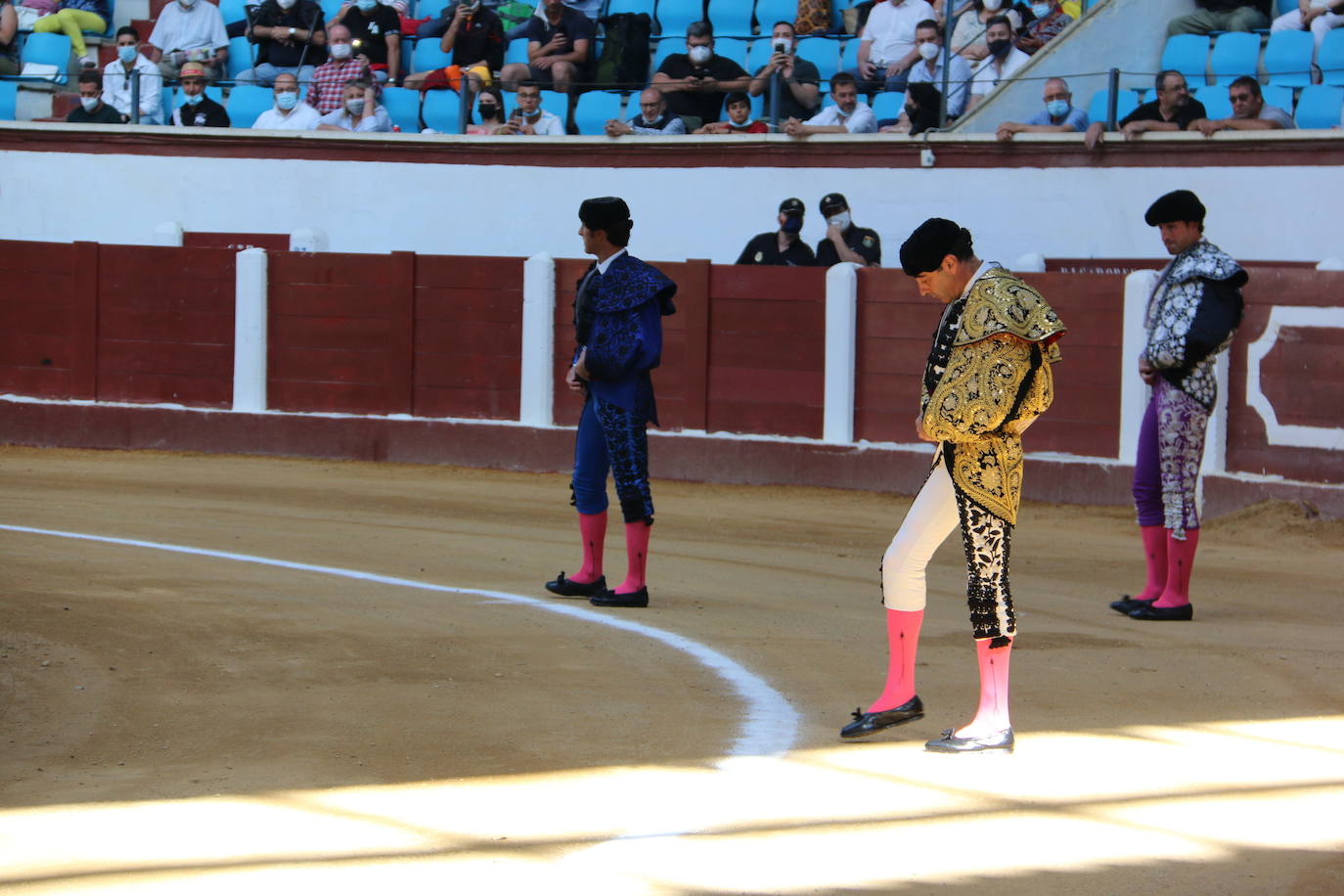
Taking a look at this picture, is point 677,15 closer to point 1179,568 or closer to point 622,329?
point 622,329

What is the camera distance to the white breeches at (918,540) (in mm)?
4746

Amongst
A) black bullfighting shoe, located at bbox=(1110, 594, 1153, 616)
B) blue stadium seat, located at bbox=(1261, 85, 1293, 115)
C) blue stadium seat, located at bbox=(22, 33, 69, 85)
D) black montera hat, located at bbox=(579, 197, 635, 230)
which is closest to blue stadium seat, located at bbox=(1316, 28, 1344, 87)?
blue stadium seat, located at bbox=(1261, 85, 1293, 115)

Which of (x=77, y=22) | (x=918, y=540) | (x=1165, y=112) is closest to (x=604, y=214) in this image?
(x=918, y=540)

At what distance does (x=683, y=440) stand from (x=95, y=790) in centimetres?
800

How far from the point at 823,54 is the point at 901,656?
32.6 ft

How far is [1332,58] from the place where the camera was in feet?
39.3

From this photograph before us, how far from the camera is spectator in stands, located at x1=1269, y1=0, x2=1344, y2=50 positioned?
12.2 m

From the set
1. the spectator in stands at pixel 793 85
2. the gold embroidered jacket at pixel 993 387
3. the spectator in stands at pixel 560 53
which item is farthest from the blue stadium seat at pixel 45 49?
the gold embroidered jacket at pixel 993 387

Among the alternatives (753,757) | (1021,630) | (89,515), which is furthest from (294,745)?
(89,515)

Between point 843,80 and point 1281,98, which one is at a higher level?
point 843,80

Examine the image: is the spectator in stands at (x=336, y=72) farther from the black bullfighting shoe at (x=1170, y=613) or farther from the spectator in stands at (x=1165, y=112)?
the black bullfighting shoe at (x=1170, y=613)

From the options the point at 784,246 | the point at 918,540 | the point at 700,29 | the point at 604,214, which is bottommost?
the point at 918,540

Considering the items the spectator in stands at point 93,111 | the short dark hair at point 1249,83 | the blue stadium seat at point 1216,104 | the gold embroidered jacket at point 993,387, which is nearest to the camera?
the gold embroidered jacket at point 993,387

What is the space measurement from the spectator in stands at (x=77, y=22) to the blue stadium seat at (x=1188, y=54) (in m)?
9.09
